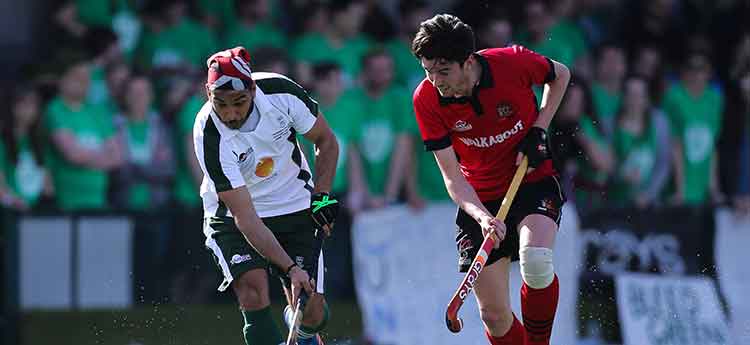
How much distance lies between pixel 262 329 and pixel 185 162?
122 inches

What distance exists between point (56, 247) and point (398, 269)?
7.16 ft

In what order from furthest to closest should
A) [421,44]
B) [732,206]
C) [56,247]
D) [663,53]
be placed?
[663,53]
[732,206]
[56,247]
[421,44]

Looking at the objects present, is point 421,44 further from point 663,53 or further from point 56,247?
point 663,53

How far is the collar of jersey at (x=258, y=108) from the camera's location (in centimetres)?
706

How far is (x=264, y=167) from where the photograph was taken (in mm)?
→ 7340

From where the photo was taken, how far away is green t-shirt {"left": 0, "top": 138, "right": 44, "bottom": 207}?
10000 millimetres

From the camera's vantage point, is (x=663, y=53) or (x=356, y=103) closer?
(x=356, y=103)

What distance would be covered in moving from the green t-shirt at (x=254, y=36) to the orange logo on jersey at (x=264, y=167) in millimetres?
3639

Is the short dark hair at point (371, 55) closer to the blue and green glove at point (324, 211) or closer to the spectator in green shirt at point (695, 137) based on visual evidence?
the spectator in green shirt at point (695, 137)

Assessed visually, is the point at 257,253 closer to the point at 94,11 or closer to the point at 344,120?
the point at 344,120

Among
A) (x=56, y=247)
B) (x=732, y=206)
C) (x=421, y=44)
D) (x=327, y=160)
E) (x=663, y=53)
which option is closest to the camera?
(x=421, y=44)

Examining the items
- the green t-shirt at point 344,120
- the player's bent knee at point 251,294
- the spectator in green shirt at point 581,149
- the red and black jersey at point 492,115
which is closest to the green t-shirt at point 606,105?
the spectator in green shirt at point 581,149

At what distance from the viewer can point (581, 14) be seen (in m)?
12.1

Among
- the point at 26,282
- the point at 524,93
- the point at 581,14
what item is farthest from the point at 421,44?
the point at 581,14
